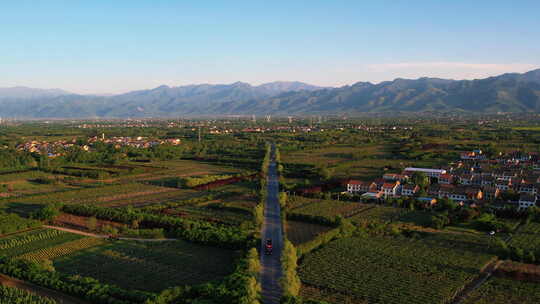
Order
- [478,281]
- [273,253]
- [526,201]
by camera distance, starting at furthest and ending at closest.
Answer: [526,201] → [273,253] → [478,281]

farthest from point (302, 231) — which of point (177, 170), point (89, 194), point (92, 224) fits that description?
point (177, 170)

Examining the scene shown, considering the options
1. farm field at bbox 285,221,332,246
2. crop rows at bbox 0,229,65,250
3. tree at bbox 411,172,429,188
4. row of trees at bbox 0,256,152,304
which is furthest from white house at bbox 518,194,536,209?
crop rows at bbox 0,229,65,250

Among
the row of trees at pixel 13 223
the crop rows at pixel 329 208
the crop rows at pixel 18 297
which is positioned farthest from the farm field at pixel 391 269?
the row of trees at pixel 13 223

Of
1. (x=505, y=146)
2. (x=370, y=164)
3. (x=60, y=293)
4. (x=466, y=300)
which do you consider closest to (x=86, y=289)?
(x=60, y=293)

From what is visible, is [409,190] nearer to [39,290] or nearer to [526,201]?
[526,201]

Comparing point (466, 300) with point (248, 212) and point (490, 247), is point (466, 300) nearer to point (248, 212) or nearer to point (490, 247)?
point (490, 247)

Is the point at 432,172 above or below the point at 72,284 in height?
above

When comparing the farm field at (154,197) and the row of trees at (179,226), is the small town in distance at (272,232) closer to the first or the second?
the row of trees at (179,226)

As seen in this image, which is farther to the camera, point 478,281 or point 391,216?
point 391,216
